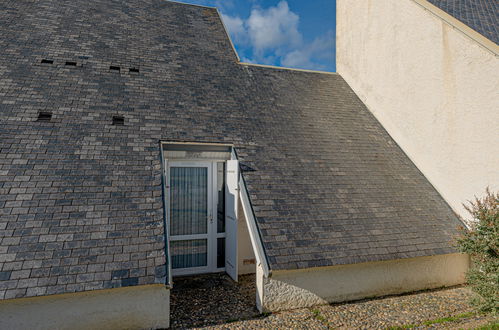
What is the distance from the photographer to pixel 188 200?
8250mm

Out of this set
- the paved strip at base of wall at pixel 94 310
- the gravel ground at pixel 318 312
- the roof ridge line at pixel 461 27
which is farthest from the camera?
the roof ridge line at pixel 461 27

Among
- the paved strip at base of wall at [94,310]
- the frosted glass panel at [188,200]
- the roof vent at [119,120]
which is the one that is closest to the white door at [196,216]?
the frosted glass panel at [188,200]

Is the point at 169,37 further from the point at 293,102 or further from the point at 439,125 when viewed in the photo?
the point at 439,125

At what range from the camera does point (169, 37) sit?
11.4 metres

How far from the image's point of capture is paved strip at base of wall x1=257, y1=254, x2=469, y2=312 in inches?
250

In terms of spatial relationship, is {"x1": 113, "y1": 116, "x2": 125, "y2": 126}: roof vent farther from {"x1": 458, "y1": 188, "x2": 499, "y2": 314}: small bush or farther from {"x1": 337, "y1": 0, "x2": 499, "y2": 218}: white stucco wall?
{"x1": 337, "y1": 0, "x2": 499, "y2": 218}: white stucco wall

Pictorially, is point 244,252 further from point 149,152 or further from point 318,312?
point 149,152

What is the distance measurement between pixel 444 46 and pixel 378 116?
3.20 metres

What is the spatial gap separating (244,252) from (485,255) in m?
5.61

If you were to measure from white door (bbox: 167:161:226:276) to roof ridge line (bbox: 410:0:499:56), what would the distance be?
24.2 feet

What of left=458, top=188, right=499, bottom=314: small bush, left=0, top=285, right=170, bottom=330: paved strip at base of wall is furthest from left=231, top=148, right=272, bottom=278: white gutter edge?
left=458, top=188, right=499, bottom=314: small bush

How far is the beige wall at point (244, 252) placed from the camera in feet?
27.7

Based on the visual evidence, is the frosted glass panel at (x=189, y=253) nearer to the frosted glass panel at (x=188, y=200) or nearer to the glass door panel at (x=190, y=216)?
the glass door panel at (x=190, y=216)

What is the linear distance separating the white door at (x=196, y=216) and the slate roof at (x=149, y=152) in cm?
94
